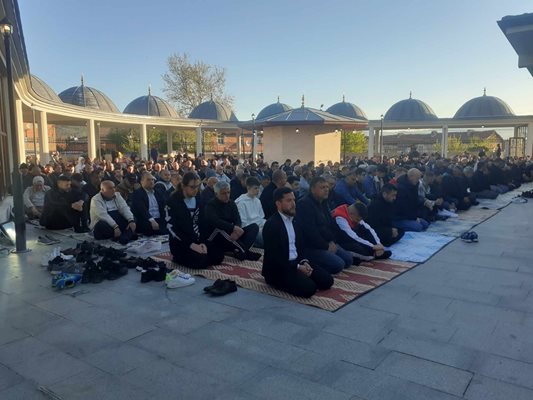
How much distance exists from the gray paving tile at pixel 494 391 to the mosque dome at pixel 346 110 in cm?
3950

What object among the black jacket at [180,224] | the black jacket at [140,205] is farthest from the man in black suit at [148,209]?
the black jacket at [180,224]

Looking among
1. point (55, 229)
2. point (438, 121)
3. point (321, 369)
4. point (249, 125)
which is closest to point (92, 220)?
point (55, 229)

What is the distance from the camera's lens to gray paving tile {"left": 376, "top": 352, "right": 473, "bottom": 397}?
10.7 feet

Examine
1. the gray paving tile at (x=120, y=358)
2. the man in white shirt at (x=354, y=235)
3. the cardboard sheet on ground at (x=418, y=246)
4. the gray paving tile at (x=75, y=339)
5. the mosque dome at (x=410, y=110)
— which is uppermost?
the mosque dome at (x=410, y=110)

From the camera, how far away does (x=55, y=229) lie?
378 inches

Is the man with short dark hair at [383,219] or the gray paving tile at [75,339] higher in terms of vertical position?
the man with short dark hair at [383,219]

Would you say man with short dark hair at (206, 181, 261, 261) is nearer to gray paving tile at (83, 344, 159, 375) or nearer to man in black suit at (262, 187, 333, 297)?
man in black suit at (262, 187, 333, 297)

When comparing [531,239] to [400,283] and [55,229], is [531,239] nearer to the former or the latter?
[400,283]

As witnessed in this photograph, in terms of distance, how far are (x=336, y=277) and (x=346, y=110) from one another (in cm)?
3768

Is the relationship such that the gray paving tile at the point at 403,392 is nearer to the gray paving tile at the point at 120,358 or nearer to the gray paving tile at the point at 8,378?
the gray paving tile at the point at 120,358

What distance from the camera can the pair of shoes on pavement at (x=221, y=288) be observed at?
5.34 meters

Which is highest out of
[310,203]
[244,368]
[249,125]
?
[249,125]

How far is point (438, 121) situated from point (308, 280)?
32.0 metres

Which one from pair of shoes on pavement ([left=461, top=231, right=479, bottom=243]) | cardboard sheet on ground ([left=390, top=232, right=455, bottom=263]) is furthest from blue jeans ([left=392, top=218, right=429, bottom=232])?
pair of shoes on pavement ([left=461, top=231, right=479, bottom=243])
